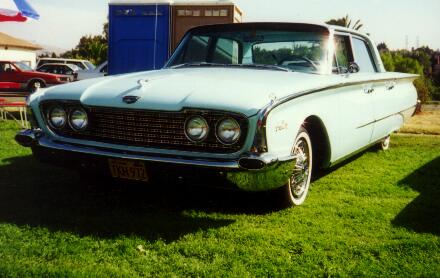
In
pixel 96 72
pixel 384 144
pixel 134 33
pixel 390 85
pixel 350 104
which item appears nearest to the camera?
pixel 350 104

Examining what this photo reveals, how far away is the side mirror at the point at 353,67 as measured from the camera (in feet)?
14.4

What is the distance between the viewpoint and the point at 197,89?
307cm

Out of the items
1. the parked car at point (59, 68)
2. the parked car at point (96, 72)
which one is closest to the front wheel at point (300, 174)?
the parked car at point (96, 72)

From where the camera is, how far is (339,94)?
3904mm

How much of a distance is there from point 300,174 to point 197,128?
1.03m

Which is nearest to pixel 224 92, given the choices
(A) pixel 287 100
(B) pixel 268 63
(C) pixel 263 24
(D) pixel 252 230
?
(A) pixel 287 100

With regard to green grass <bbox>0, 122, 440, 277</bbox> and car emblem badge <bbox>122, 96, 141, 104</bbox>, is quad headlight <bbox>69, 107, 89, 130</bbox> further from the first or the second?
green grass <bbox>0, 122, 440, 277</bbox>

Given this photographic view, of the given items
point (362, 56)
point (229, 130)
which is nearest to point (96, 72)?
point (362, 56)

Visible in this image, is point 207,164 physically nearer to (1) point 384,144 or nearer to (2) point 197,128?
(2) point 197,128

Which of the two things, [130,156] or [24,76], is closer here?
[130,156]

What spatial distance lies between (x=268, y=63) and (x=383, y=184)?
157 cm

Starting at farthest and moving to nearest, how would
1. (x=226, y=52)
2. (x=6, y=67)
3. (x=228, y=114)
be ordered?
(x=6, y=67)
(x=226, y=52)
(x=228, y=114)

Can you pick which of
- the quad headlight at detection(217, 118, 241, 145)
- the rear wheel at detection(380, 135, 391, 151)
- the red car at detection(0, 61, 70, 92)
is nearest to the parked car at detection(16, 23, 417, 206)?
the quad headlight at detection(217, 118, 241, 145)

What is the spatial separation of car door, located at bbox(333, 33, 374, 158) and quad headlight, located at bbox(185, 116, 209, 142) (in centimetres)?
139
